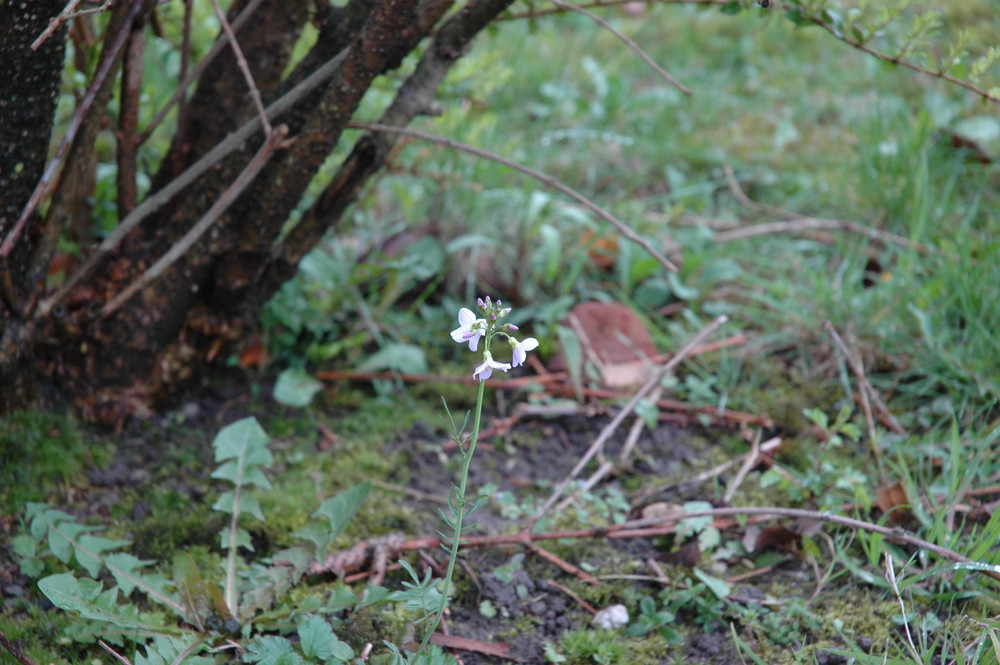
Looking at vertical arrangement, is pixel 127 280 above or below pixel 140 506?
above

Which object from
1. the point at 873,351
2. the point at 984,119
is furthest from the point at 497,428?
the point at 984,119

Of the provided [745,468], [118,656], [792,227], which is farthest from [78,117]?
[792,227]

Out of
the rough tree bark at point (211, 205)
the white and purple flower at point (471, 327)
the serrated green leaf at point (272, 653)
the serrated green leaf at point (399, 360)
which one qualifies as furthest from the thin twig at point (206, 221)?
the serrated green leaf at point (272, 653)

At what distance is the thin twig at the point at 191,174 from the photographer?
1.78 metres

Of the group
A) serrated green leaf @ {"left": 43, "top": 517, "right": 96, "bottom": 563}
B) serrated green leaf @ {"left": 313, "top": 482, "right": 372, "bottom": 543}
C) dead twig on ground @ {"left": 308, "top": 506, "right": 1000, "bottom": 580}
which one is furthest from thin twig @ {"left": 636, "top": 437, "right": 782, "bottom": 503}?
serrated green leaf @ {"left": 43, "top": 517, "right": 96, "bottom": 563}

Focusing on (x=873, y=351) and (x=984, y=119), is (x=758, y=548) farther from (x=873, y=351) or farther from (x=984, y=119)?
(x=984, y=119)

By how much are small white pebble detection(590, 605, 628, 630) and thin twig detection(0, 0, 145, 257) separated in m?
1.43

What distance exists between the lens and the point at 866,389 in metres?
2.21

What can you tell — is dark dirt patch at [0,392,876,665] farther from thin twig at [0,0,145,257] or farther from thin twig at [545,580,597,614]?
thin twig at [0,0,145,257]

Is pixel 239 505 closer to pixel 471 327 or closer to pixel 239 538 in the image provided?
pixel 239 538

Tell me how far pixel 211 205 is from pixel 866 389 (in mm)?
1844

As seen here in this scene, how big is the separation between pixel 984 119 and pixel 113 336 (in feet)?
11.4

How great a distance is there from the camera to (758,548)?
1.81m

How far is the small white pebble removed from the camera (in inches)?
62.4
